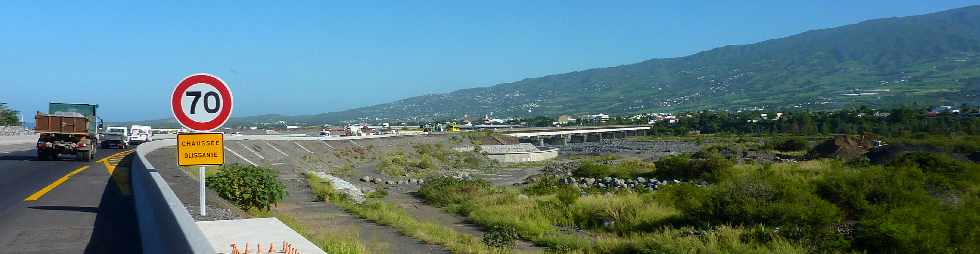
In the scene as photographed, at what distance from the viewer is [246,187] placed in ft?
50.8

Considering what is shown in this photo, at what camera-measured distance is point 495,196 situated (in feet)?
98.0

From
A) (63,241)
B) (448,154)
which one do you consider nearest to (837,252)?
(63,241)

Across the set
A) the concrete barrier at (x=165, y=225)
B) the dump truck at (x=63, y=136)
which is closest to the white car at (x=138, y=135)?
the dump truck at (x=63, y=136)

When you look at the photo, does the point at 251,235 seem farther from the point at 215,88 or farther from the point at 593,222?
the point at 593,222

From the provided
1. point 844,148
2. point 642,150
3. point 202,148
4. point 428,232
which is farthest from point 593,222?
point 642,150

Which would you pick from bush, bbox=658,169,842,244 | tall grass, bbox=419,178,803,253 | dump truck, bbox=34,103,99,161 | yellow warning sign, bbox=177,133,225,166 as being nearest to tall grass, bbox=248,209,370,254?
yellow warning sign, bbox=177,133,225,166

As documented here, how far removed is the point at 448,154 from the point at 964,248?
217 feet

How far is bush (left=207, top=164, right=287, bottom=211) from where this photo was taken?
49.7ft

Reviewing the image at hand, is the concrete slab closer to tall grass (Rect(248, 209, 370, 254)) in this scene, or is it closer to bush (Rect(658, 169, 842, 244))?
tall grass (Rect(248, 209, 370, 254))

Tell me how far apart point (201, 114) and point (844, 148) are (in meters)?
64.1

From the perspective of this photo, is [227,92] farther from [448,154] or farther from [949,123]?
[949,123]

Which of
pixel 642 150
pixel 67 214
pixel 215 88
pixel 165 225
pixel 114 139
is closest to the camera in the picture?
pixel 165 225

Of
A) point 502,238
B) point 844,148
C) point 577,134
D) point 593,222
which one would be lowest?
point 593,222

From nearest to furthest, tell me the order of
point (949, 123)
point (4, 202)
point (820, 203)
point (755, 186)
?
point (4, 202) → point (820, 203) → point (755, 186) → point (949, 123)
